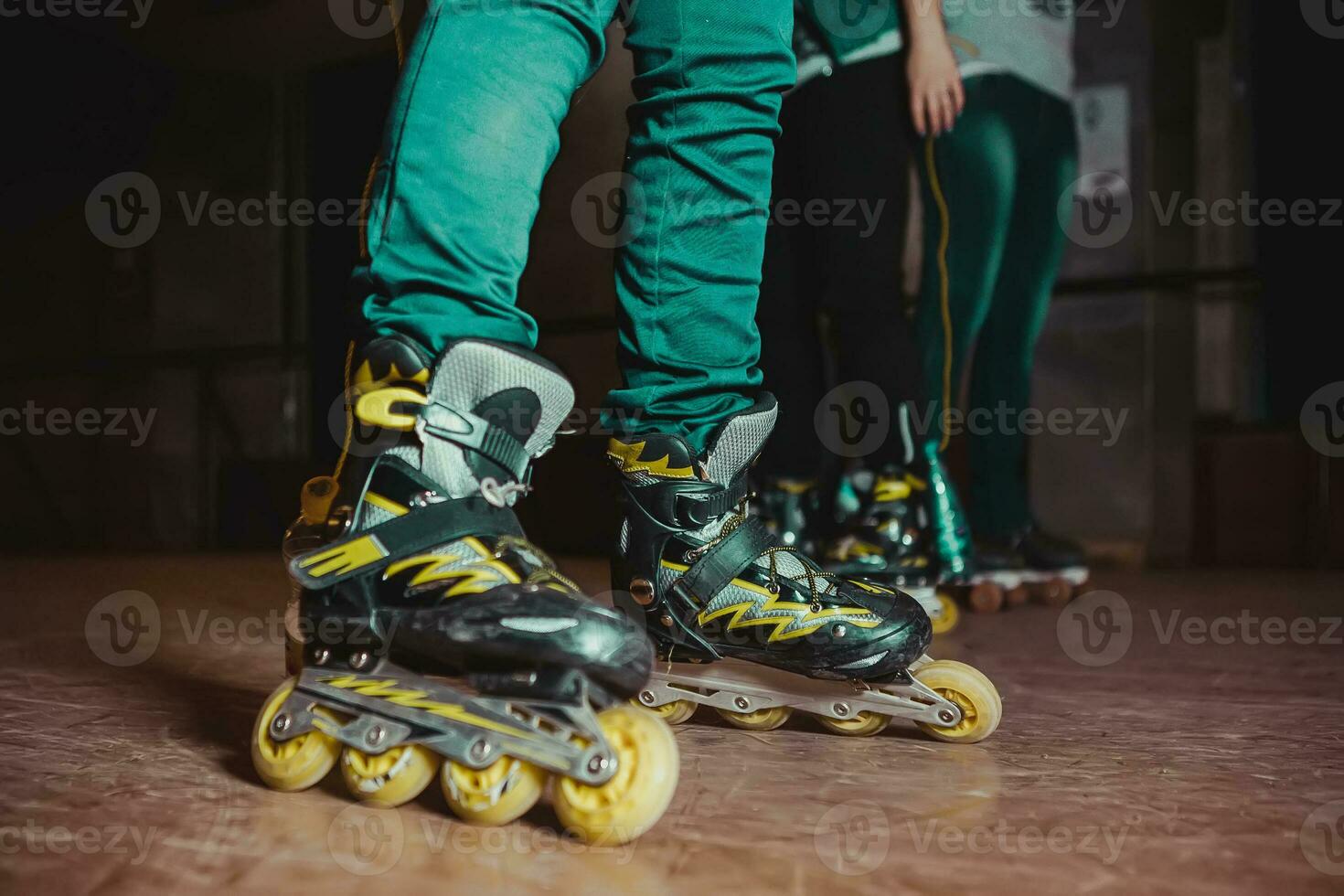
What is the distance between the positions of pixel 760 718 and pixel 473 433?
369 mm

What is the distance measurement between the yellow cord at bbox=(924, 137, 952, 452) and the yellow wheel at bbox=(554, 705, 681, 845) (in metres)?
1.33

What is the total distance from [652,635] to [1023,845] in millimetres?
356

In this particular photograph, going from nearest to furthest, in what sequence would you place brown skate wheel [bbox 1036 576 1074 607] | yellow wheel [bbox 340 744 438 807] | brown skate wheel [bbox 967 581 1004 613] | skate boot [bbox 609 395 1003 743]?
1. yellow wheel [bbox 340 744 438 807]
2. skate boot [bbox 609 395 1003 743]
3. brown skate wheel [bbox 967 581 1004 613]
4. brown skate wheel [bbox 1036 576 1074 607]

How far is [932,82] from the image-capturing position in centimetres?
172

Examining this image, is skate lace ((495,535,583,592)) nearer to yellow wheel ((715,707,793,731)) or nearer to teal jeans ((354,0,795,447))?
teal jeans ((354,0,795,447))

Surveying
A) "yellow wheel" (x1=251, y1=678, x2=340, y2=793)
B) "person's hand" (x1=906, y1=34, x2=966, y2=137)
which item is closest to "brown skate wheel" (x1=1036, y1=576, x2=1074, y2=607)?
"person's hand" (x1=906, y1=34, x2=966, y2=137)

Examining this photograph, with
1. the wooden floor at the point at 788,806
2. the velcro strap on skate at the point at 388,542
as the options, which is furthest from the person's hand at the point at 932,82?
the velcro strap on skate at the point at 388,542

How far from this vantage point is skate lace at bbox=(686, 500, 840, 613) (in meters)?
0.79

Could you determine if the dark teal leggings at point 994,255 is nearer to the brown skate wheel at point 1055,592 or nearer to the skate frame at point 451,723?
the brown skate wheel at point 1055,592

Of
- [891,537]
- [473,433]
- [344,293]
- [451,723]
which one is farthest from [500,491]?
[344,293]

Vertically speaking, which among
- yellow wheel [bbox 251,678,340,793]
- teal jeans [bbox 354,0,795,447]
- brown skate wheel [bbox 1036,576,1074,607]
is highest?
teal jeans [bbox 354,0,795,447]

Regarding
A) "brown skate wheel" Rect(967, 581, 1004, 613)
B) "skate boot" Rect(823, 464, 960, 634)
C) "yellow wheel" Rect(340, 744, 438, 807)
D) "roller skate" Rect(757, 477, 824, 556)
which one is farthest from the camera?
"brown skate wheel" Rect(967, 581, 1004, 613)

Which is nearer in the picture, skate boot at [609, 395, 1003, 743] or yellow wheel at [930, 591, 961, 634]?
skate boot at [609, 395, 1003, 743]

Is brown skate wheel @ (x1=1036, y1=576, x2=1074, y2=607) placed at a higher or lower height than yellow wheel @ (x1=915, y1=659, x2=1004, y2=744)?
lower
